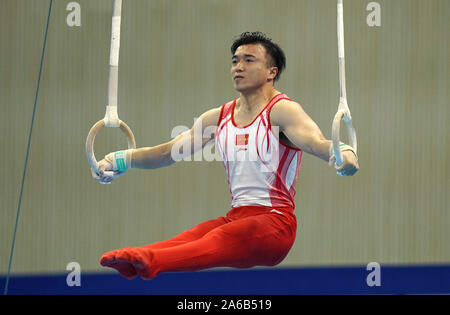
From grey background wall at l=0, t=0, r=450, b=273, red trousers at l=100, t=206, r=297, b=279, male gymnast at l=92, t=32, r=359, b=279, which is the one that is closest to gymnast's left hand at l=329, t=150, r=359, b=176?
male gymnast at l=92, t=32, r=359, b=279

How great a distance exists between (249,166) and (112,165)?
2.75 ft

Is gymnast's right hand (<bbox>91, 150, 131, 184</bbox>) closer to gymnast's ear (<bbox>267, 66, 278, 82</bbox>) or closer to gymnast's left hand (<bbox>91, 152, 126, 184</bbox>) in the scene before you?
gymnast's left hand (<bbox>91, 152, 126, 184</bbox>)

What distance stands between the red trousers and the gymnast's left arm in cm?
39

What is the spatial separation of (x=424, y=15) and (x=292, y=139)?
392 centimetres

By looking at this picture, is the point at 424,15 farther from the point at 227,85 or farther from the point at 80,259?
the point at 80,259

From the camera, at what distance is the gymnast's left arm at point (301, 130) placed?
122 inches

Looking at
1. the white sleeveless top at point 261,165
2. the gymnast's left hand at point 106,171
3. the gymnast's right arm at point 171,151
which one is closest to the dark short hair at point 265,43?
the white sleeveless top at point 261,165

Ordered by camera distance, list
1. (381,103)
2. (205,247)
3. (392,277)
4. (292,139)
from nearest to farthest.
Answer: (205,247), (292,139), (392,277), (381,103)

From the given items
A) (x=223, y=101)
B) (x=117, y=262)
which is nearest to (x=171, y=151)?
(x=117, y=262)

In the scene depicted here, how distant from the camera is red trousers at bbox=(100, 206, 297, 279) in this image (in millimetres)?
2818

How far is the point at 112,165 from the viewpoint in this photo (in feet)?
12.0

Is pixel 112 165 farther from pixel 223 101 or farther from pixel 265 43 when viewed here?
pixel 223 101

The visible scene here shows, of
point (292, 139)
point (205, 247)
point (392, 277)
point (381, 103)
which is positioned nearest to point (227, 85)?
point (381, 103)
